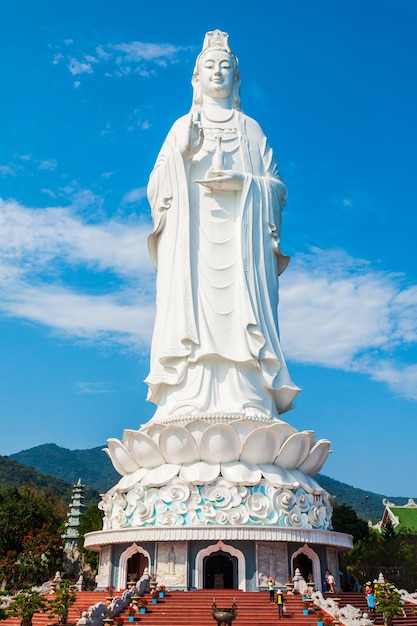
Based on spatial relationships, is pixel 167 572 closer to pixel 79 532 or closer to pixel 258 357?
pixel 258 357

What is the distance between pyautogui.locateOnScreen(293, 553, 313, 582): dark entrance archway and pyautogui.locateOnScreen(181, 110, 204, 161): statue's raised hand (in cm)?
1032

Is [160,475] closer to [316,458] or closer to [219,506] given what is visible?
[219,506]

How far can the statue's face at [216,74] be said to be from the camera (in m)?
19.6

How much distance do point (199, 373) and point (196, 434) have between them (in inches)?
73.7

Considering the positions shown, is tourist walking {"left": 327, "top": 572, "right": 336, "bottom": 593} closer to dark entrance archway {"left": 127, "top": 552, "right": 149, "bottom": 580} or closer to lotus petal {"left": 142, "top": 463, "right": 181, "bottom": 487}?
lotus petal {"left": 142, "top": 463, "right": 181, "bottom": 487}

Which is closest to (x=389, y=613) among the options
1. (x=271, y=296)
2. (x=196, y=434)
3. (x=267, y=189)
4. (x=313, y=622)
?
(x=313, y=622)

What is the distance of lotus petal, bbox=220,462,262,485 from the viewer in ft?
47.9

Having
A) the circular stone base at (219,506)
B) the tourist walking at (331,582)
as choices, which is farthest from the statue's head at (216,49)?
the tourist walking at (331,582)

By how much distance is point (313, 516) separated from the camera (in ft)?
49.4

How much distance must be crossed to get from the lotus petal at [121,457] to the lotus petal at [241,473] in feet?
7.72

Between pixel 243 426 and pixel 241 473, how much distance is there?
109 cm

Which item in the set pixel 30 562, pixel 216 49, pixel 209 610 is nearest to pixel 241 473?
pixel 209 610

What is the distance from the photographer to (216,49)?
65.9 feet

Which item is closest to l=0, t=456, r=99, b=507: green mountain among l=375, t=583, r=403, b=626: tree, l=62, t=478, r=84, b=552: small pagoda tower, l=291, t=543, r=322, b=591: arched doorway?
l=62, t=478, r=84, b=552: small pagoda tower
